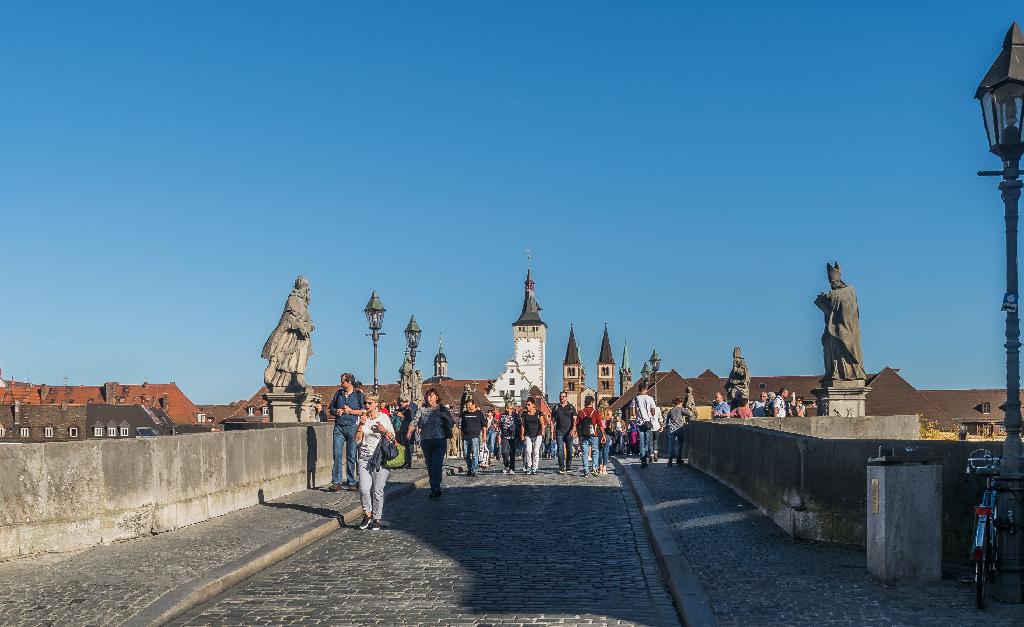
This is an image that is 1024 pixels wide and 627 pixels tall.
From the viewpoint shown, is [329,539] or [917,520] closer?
[917,520]

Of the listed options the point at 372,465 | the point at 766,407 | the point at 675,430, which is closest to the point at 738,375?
the point at 766,407

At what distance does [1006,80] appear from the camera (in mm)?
8555

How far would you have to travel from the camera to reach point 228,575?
9336mm

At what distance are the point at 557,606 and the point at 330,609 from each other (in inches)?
62.0

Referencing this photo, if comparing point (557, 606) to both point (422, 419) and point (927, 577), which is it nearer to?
point (927, 577)

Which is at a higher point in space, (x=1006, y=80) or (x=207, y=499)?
(x=1006, y=80)

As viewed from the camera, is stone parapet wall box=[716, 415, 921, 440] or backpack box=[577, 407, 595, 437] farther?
backpack box=[577, 407, 595, 437]

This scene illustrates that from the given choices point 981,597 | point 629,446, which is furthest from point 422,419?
point 629,446

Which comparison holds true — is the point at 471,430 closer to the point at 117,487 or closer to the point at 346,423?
the point at 346,423

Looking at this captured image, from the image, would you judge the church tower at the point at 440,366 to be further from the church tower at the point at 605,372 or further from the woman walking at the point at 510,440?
the woman walking at the point at 510,440

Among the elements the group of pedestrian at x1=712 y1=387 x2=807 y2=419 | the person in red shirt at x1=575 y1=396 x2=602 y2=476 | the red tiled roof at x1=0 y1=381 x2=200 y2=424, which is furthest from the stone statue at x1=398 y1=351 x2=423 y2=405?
the red tiled roof at x1=0 y1=381 x2=200 y2=424

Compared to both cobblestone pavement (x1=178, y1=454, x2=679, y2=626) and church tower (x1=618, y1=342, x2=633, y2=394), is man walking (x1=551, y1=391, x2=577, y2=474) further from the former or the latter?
church tower (x1=618, y1=342, x2=633, y2=394)

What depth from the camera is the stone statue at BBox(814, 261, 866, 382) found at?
23.1 meters

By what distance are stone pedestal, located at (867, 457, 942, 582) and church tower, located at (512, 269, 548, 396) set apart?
172m
